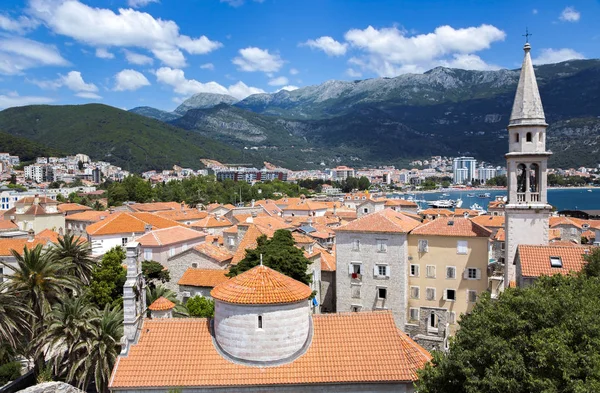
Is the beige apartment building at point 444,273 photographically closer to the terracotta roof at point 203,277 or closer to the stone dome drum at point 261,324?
the terracotta roof at point 203,277

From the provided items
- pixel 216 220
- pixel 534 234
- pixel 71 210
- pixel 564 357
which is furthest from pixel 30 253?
pixel 71 210

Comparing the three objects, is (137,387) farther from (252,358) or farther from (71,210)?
(71,210)

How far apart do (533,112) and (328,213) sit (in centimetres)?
7353

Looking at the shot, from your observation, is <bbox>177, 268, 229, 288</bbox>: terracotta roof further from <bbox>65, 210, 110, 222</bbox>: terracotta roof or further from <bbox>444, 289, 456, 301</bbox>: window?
<bbox>65, 210, 110, 222</bbox>: terracotta roof

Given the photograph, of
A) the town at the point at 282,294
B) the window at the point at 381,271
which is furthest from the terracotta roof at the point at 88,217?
the window at the point at 381,271

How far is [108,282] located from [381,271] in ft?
66.2

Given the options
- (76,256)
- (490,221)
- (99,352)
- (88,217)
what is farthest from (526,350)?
(88,217)

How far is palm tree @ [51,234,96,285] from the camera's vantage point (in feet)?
103

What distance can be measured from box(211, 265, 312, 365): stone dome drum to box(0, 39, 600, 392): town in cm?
5

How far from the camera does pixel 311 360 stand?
16.1 m

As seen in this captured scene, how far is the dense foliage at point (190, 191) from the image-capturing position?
13088 cm

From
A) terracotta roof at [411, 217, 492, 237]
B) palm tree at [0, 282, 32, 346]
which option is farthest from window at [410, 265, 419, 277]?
palm tree at [0, 282, 32, 346]

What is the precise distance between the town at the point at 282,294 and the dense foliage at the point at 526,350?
45cm

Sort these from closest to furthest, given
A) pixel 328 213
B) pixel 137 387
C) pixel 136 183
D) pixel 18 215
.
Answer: pixel 137 387 < pixel 18 215 < pixel 328 213 < pixel 136 183
